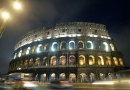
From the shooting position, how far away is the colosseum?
1021 inches

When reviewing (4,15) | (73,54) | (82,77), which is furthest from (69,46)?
(4,15)

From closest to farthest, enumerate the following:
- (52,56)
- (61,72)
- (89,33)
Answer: (61,72) < (52,56) < (89,33)

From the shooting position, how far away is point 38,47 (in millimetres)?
31656

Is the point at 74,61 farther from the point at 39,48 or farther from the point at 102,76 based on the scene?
the point at 39,48

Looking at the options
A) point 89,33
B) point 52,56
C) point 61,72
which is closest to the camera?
point 61,72

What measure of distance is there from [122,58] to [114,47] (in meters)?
3.47

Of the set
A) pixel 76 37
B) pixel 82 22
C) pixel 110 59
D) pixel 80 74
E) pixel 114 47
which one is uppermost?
pixel 82 22

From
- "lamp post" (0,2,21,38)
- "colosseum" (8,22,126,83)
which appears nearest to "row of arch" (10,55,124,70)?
"colosseum" (8,22,126,83)

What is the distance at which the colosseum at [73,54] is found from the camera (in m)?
25.9

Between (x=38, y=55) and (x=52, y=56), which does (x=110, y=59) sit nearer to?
(x=52, y=56)

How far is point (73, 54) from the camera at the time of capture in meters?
26.9

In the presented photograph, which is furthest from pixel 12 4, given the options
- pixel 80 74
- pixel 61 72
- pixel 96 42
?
pixel 96 42

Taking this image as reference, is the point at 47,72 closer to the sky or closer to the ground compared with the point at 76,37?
closer to the ground

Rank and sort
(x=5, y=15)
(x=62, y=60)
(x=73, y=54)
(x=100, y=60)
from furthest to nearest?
(x=100, y=60)
(x=62, y=60)
(x=73, y=54)
(x=5, y=15)
